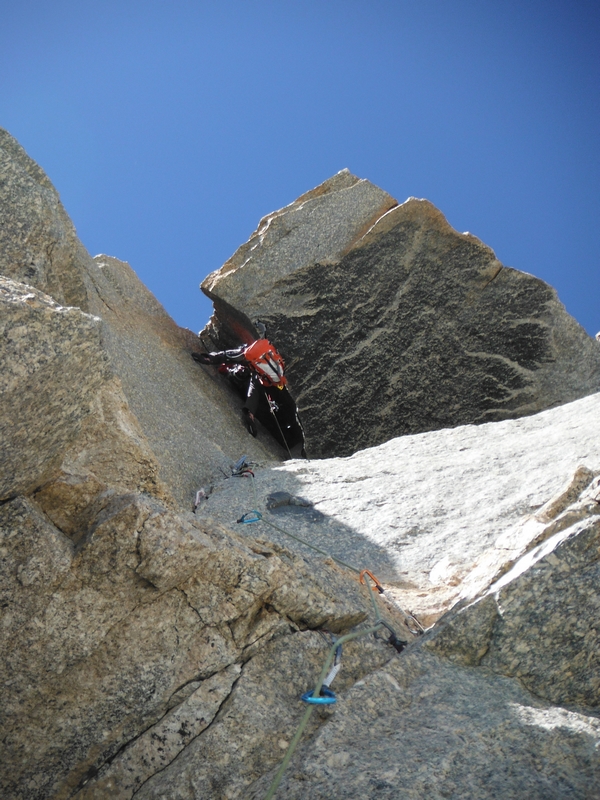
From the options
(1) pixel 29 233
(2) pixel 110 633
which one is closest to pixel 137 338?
(1) pixel 29 233

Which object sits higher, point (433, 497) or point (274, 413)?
point (274, 413)

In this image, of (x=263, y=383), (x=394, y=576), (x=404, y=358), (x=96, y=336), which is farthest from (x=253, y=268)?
(x=96, y=336)

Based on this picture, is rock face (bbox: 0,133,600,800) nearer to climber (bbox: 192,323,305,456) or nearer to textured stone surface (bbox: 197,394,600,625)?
textured stone surface (bbox: 197,394,600,625)

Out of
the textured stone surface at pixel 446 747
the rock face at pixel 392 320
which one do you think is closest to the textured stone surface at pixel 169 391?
the rock face at pixel 392 320

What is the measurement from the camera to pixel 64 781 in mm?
3594

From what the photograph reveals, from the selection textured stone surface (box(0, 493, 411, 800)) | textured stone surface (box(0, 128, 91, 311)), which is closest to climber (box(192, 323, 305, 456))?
textured stone surface (box(0, 128, 91, 311))

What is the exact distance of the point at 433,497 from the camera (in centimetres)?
886

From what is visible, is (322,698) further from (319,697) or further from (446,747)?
(446,747)

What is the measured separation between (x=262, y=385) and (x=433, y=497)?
6959 mm

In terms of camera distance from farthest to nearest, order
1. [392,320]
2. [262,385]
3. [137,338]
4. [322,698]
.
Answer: [262,385]
[392,320]
[137,338]
[322,698]

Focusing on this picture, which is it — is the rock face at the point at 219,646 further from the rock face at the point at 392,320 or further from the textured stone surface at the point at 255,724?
the rock face at the point at 392,320

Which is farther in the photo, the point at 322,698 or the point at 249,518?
the point at 249,518

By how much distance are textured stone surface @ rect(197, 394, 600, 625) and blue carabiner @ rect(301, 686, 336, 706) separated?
1.63 meters

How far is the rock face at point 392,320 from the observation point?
571 inches
